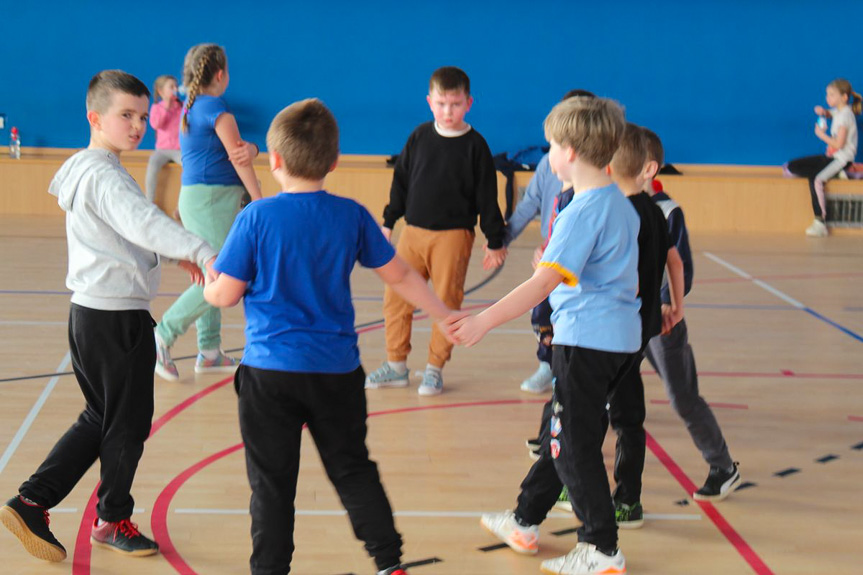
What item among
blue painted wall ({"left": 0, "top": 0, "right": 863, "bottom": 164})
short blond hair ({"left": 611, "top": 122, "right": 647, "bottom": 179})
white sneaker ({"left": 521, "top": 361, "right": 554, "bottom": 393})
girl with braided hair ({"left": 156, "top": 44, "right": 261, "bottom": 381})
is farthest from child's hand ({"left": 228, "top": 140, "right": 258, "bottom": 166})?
blue painted wall ({"left": 0, "top": 0, "right": 863, "bottom": 164})

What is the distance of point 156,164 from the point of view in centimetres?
950

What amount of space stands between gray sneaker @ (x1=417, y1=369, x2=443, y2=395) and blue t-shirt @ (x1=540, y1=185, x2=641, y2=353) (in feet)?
5.81

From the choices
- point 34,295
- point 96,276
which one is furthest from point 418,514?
point 34,295

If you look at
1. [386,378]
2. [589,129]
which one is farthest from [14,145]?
[589,129]

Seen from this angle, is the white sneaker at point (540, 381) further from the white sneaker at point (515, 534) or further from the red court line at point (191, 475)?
the white sneaker at point (515, 534)

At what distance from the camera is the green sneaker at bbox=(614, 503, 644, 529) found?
2809mm

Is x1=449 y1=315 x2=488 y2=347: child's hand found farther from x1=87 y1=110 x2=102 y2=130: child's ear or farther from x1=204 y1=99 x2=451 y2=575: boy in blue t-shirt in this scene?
x1=87 y1=110 x2=102 y2=130: child's ear

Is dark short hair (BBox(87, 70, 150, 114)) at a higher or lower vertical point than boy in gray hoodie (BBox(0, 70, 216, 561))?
higher

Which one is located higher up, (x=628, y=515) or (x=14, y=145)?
(x=14, y=145)

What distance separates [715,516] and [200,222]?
2353 millimetres

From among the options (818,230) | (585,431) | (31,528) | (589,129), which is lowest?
(818,230)

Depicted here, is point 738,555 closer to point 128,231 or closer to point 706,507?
point 706,507

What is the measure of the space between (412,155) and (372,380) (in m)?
0.94

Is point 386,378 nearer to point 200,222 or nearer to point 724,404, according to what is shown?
point 200,222
